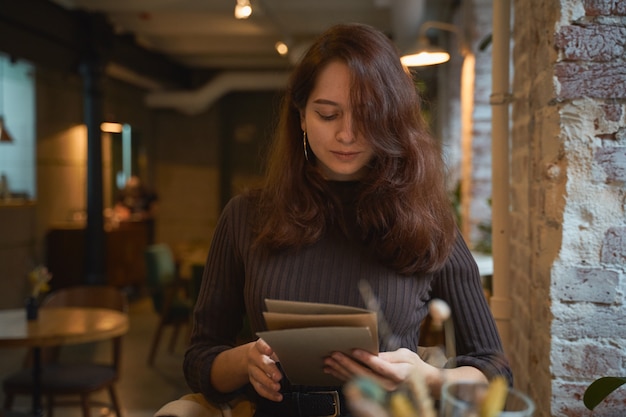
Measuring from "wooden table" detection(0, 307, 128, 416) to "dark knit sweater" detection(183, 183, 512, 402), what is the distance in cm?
201

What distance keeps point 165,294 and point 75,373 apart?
7.82 feet

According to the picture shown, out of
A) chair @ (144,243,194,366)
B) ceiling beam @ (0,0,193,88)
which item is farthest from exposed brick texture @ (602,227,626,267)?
ceiling beam @ (0,0,193,88)

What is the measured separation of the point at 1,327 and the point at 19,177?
16.0 ft

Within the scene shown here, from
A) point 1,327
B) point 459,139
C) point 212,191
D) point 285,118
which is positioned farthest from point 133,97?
point 285,118

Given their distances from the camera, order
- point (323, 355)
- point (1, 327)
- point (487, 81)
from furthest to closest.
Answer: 1. point (487, 81)
2. point (1, 327)
3. point (323, 355)

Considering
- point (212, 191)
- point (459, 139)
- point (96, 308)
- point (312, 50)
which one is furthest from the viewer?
point (212, 191)

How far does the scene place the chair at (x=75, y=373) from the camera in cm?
380

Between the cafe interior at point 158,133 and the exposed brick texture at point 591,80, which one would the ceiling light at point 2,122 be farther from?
the exposed brick texture at point 591,80

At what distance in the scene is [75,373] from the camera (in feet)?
13.1

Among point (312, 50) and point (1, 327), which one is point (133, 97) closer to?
point (1, 327)

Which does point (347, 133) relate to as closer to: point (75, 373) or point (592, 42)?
point (592, 42)

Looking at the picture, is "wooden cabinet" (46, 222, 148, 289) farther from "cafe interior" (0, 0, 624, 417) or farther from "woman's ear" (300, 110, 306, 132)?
"woman's ear" (300, 110, 306, 132)

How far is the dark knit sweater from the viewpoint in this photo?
167 centimetres

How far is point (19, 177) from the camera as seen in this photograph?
8180mm
